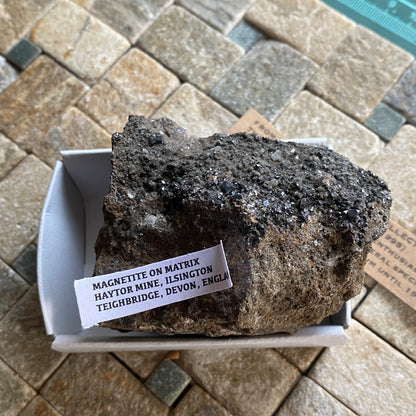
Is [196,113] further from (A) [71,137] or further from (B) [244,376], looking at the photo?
(B) [244,376]

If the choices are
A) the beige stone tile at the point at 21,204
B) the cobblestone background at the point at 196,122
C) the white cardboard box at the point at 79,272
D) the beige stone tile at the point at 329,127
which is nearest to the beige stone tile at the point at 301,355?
the cobblestone background at the point at 196,122

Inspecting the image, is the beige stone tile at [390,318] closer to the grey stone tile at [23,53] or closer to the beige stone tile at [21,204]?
the beige stone tile at [21,204]

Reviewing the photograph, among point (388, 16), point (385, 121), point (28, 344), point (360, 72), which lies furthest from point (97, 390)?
point (388, 16)

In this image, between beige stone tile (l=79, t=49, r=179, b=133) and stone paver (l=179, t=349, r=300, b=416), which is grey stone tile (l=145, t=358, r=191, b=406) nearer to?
stone paver (l=179, t=349, r=300, b=416)

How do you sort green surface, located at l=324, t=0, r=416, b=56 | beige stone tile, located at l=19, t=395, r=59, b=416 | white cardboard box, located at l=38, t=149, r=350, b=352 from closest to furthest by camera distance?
white cardboard box, located at l=38, t=149, r=350, b=352, beige stone tile, located at l=19, t=395, r=59, b=416, green surface, located at l=324, t=0, r=416, b=56

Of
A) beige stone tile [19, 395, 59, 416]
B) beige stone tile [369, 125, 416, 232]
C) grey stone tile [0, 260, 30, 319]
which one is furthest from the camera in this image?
beige stone tile [369, 125, 416, 232]

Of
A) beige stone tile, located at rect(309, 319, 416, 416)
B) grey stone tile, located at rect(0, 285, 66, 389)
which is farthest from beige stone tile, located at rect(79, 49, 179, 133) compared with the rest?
beige stone tile, located at rect(309, 319, 416, 416)

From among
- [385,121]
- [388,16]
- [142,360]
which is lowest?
[142,360]
